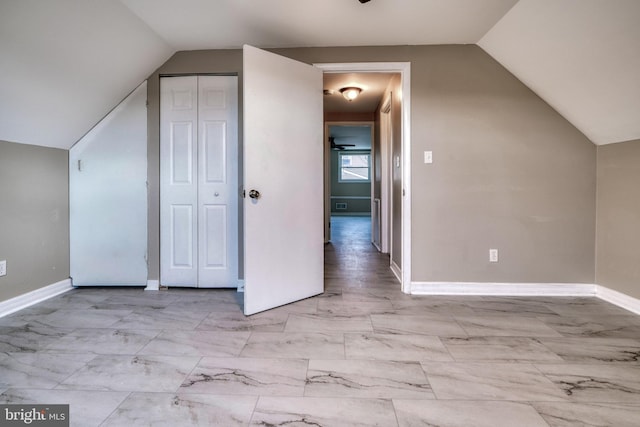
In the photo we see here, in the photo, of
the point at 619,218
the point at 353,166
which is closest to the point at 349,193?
the point at 353,166

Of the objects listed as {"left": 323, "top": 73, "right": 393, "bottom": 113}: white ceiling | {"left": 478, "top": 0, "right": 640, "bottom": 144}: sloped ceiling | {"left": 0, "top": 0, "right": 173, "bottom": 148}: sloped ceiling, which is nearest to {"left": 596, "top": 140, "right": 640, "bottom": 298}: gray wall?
{"left": 478, "top": 0, "right": 640, "bottom": 144}: sloped ceiling

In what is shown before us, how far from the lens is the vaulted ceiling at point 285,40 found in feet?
6.57

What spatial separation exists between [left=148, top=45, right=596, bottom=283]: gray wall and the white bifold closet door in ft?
3.02

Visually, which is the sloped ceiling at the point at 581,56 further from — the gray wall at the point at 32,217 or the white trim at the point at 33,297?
the white trim at the point at 33,297

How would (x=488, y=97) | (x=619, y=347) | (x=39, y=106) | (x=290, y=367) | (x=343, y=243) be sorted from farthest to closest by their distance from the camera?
1. (x=343, y=243)
2. (x=488, y=97)
3. (x=39, y=106)
4. (x=619, y=347)
5. (x=290, y=367)

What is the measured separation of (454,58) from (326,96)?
2.26m

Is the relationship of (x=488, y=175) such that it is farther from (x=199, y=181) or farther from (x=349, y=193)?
(x=349, y=193)

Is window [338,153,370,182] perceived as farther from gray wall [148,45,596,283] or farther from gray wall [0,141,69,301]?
gray wall [0,141,69,301]

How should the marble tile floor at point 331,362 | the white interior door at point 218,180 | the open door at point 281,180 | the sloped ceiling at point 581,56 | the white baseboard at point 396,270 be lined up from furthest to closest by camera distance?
1. the white baseboard at point 396,270
2. the white interior door at point 218,180
3. the open door at point 281,180
4. the sloped ceiling at point 581,56
5. the marble tile floor at point 331,362

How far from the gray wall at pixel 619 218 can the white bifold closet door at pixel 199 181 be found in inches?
124

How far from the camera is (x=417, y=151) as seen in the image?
2.94 metres

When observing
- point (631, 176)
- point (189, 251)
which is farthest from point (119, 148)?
point (631, 176)

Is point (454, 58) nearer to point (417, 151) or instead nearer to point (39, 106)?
point (417, 151)

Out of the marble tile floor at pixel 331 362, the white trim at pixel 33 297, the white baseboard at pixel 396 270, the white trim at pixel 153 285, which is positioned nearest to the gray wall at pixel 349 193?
the white baseboard at pixel 396 270
